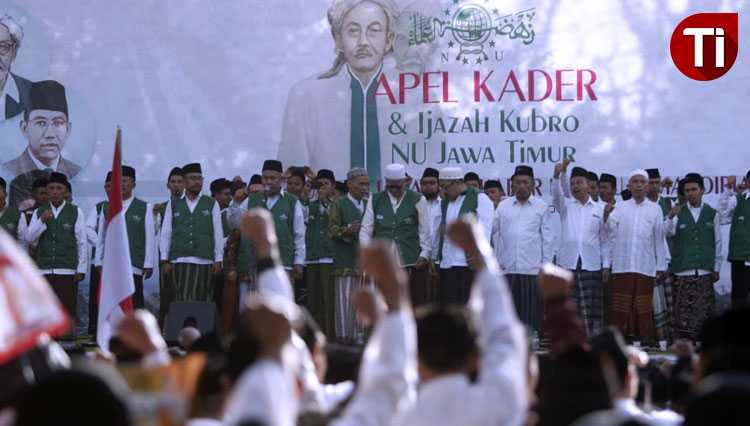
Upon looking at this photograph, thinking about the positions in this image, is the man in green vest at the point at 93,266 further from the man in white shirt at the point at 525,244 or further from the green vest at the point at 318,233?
the man in white shirt at the point at 525,244

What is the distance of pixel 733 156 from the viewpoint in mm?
11617

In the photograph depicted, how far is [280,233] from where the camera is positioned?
10.8 m

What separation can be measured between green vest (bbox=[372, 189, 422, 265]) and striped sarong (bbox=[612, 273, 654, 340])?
2006 millimetres

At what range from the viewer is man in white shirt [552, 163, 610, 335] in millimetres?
10859

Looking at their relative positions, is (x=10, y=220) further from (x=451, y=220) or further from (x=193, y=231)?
(x=451, y=220)

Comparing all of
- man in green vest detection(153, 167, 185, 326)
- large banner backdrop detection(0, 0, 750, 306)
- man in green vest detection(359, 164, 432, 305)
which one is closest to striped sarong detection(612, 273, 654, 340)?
large banner backdrop detection(0, 0, 750, 306)

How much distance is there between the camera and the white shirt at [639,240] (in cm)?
1066

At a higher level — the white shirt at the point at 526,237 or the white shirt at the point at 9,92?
the white shirt at the point at 9,92

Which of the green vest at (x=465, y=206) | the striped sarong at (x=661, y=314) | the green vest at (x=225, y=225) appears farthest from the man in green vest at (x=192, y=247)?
the striped sarong at (x=661, y=314)

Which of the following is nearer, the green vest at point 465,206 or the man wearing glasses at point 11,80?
the green vest at point 465,206

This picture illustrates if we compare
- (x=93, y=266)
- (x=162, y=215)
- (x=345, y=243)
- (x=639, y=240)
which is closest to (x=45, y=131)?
(x=93, y=266)

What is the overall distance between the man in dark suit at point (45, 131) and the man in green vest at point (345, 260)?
3757 millimetres

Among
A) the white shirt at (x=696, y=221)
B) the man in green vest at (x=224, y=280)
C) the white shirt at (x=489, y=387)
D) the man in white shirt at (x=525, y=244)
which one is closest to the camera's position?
the white shirt at (x=489, y=387)

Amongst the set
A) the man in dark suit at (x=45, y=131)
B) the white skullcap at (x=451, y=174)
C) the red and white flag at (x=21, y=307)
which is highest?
the man in dark suit at (x=45, y=131)
